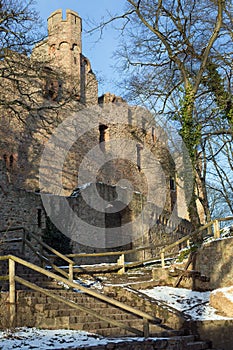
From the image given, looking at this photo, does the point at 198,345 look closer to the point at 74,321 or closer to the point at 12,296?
the point at 74,321

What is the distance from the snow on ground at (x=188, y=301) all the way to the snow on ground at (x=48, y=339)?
9.12 feet

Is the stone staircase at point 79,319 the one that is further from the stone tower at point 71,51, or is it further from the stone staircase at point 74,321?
the stone tower at point 71,51

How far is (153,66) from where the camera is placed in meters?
17.4

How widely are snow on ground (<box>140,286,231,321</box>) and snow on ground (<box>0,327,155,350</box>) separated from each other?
2780mm

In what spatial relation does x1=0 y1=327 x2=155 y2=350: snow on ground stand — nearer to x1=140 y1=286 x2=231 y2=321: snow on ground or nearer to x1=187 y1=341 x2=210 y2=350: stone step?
x1=187 y1=341 x2=210 y2=350: stone step

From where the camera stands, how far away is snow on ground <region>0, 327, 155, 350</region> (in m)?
6.92

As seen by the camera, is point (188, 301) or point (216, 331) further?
point (188, 301)

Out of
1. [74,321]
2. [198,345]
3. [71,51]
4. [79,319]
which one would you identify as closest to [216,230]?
[198,345]

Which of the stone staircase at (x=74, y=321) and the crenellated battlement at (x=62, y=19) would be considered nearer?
the stone staircase at (x=74, y=321)

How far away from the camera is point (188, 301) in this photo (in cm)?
1148

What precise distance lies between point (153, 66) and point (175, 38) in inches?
49.5

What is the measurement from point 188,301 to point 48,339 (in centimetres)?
484

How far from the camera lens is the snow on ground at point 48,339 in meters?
6.92

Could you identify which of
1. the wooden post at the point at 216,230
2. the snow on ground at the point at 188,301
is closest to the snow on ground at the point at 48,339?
the snow on ground at the point at 188,301
